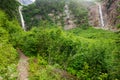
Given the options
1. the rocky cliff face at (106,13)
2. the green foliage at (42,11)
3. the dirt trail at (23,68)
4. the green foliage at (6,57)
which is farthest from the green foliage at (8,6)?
the rocky cliff face at (106,13)

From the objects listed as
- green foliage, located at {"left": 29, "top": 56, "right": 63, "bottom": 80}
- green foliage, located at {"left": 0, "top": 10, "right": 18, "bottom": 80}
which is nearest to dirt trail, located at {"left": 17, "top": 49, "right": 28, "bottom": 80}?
green foliage, located at {"left": 29, "top": 56, "right": 63, "bottom": 80}

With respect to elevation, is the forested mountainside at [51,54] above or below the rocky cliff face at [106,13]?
below

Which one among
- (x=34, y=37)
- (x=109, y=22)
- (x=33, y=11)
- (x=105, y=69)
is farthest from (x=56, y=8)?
(x=105, y=69)

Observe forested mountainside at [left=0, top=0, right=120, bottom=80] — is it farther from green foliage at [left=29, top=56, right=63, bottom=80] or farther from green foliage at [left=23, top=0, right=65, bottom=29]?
green foliage at [left=23, top=0, right=65, bottom=29]

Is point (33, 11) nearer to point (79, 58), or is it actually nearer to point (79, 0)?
point (79, 0)

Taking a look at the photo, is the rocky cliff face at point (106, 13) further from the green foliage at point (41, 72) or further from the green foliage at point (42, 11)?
the green foliage at point (41, 72)

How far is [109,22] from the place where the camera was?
162ft

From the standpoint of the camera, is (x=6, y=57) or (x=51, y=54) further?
(x=51, y=54)

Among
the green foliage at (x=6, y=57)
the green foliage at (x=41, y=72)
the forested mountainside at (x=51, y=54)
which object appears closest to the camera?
the green foliage at (x=6, y=57)

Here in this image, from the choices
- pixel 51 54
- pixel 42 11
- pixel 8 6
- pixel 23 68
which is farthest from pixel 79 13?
pixel 23 68

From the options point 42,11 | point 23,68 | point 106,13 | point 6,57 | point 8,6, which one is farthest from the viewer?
point 42,11

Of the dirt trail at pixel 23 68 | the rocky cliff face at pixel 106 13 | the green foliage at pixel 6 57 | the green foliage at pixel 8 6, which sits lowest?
the dirt trail at pixel 23 68

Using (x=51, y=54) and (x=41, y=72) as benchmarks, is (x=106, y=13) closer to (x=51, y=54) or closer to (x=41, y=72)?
(x=51, y=54)

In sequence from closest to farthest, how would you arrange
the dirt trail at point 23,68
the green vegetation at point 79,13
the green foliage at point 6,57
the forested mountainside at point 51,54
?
the green foliage at point 6,57 → the forested mountainside at point 51,54 → the dirt trail at point 23,68 → the green vegetation at point 79,13
